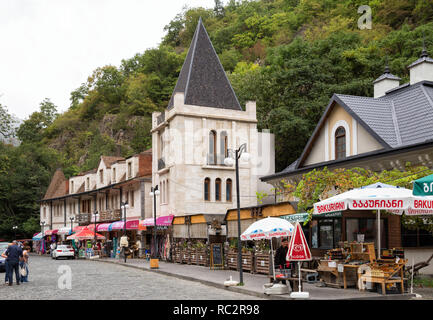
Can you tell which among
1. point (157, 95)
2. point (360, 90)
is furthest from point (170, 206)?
point (157, 95)

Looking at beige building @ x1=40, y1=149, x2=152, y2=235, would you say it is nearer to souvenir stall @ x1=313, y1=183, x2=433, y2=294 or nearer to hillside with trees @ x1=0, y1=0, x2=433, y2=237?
hillside with trees @ x1=0, y1=0, x2=433, y2=237

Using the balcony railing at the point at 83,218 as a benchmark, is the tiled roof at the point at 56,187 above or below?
above

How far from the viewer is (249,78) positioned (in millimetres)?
48156

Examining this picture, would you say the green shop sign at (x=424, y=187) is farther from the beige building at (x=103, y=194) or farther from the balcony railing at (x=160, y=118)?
the beige building at (x=103, y=194)

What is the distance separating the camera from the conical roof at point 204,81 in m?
39.3

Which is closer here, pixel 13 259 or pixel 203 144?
pixel 13 259

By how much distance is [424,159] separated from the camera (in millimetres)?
18641

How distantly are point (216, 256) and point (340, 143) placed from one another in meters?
8.27

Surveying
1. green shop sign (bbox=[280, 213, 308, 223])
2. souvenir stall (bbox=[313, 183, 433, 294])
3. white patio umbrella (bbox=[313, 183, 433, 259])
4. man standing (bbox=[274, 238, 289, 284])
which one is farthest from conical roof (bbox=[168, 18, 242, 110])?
white patio umbrella (bbox=[313, 183, 433, 259])

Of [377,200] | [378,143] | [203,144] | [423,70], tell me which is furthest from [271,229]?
[203,144]

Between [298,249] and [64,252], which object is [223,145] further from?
[298,249]

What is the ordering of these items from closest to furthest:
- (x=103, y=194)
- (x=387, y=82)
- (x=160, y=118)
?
(x=387, y=82), (x=160, y=118), (x=103, y=194)

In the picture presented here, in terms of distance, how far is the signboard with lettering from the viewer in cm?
2555

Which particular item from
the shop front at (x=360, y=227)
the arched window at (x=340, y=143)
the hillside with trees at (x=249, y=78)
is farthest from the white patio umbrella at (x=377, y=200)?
the hillside with trees at (x=249, y=78)
